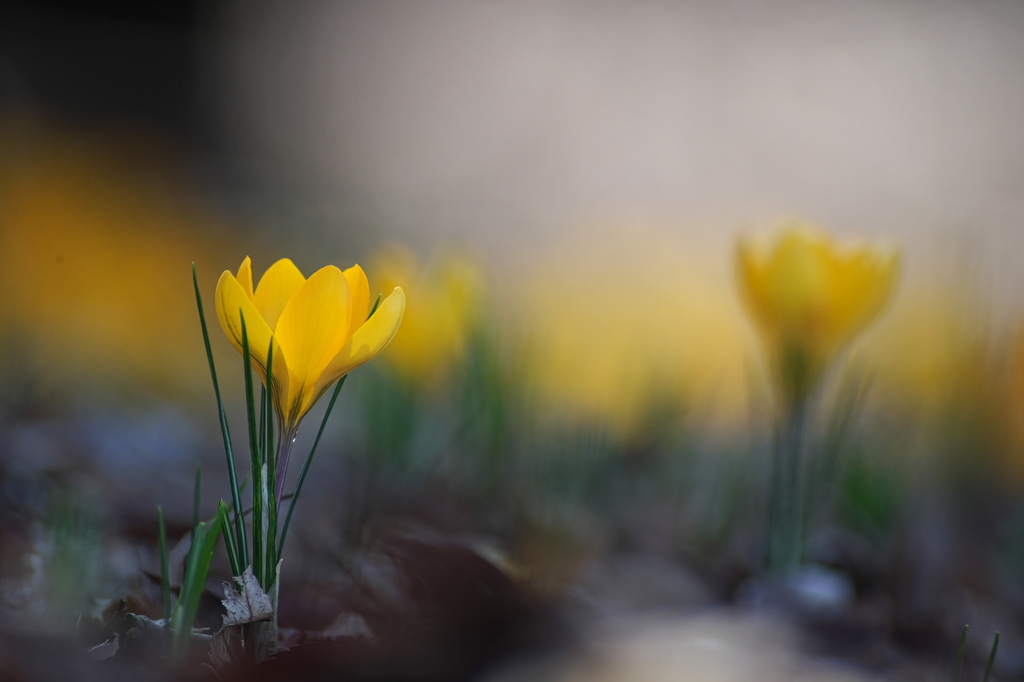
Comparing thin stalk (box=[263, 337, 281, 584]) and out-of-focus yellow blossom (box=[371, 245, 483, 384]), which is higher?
out-of-focus yellow blossom (box=[371, 245, 483, 384])

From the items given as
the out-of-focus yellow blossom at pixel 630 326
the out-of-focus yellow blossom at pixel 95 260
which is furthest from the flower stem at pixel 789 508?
the out-of-focus yellow blossom at pixel 95 260

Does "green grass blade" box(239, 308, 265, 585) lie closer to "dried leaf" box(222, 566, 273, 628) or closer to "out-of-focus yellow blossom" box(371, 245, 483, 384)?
"dried leaf" box(222, 566, 273, 628)

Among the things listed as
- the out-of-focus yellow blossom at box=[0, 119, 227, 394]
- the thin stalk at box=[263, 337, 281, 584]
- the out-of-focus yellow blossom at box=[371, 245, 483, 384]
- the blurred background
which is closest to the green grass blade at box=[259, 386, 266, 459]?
the thin stalk at box=[263, 337, 281, 584]

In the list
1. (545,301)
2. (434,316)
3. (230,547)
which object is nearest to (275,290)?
(230,547)

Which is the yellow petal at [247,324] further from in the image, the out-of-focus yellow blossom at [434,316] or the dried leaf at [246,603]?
the out-of-focus yellow blossom at [434,316]

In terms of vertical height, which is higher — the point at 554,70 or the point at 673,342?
the point at 554,70

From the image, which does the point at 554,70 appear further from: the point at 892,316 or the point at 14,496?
the point at 14,496

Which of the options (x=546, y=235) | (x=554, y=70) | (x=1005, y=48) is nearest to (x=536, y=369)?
(x=546, y=235)

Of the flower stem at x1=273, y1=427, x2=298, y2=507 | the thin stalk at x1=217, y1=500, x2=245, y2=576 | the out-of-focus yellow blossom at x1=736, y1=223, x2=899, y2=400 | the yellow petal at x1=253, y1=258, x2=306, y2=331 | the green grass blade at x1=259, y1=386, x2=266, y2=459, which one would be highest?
the out-of-focus yellow blossom at x1=736, y1=223, x2=899, y2=400
